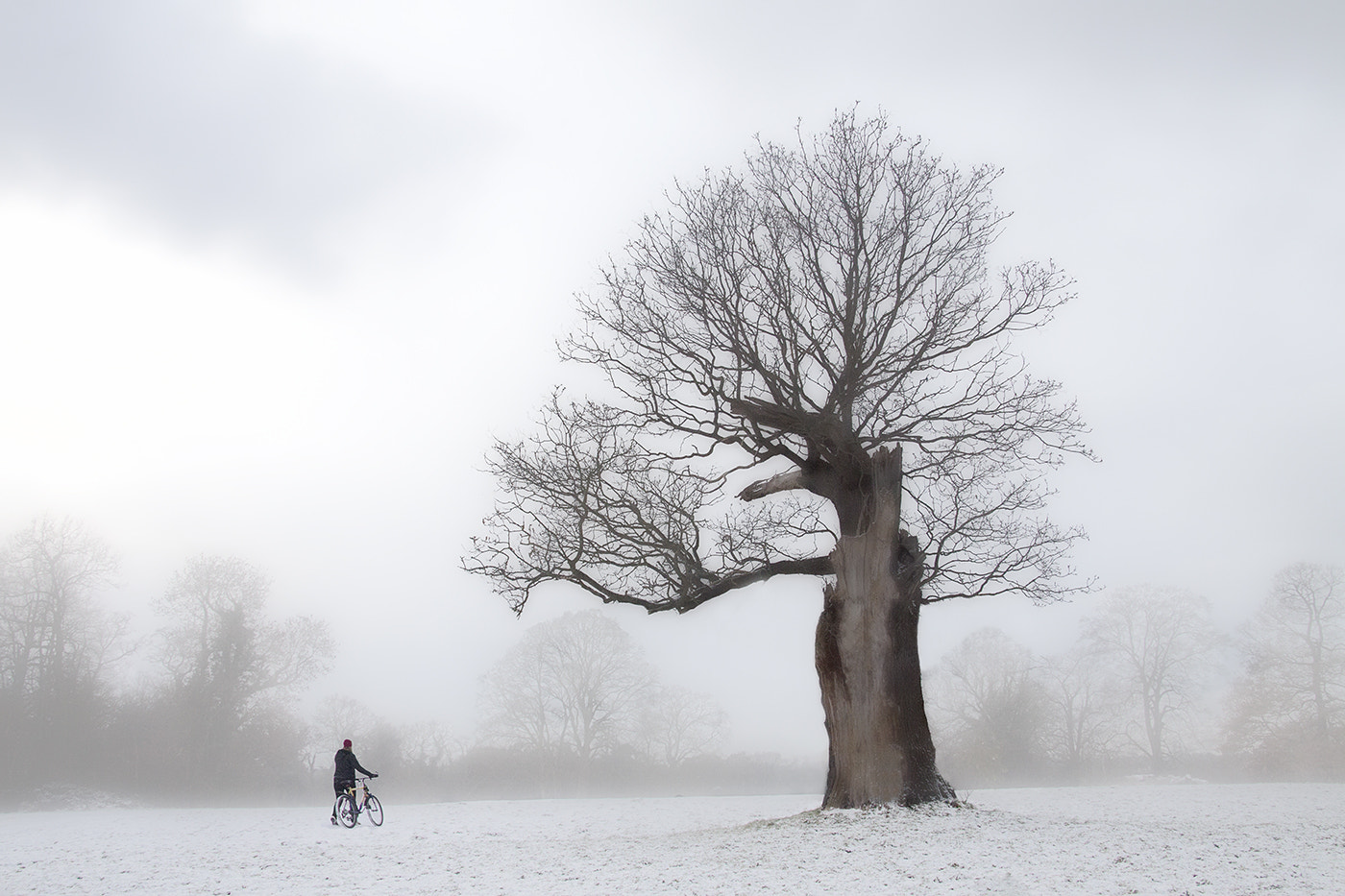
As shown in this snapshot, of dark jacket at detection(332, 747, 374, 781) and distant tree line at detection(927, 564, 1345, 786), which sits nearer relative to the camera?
dark jacket at detection(332, 747, 374, 781)

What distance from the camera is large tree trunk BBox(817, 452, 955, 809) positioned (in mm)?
11758

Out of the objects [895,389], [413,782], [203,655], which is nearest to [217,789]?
[203,655]

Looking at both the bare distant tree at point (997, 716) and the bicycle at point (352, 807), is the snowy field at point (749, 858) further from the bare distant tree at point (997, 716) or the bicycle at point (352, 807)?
the bare distant tree at point (997, 716)

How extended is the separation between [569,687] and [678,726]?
559cm

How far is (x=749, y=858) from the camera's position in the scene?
8820 mm

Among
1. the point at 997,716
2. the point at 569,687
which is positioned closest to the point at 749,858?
the point at 997,716

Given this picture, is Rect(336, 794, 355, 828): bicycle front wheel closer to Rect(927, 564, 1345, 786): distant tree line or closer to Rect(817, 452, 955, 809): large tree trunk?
Rect(817, 452, 955, 809): large tree trunk

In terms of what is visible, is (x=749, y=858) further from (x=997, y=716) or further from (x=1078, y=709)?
(x=1078, y=709)

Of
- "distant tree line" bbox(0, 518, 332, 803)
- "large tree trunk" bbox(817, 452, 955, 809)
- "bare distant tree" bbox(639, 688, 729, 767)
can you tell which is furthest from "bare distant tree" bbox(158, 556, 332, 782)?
"large tree trunk" bbox(817, 452, 955, 809)

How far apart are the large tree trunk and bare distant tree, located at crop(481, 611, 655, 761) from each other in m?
24.1

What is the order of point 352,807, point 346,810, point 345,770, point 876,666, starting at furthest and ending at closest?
point 345,770 → point 346,810 → point 352,807 → point 876,666

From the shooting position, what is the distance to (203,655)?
100ft

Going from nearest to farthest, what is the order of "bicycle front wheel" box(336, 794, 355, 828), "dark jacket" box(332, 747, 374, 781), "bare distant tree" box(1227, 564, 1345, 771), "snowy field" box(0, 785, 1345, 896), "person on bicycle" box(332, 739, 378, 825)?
"snowy field" box(0, 785, 1345, 896)
"bicycle front wheel" box(336, 794, 355, 828)
"person on bicycle" box(332, 739, 378, 825)
"dark jacket" box(332, 747, 374, 781)
"bare distant tree" box(1227, 564, 1345, 771)

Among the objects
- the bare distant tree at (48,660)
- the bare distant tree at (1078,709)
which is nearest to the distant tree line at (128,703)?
the bare distant tree at (48,660)
